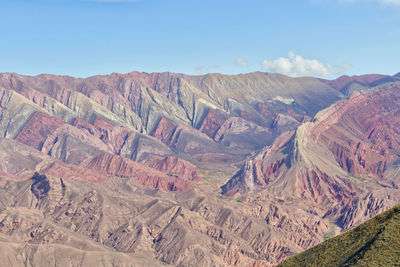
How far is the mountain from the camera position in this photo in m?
62.0

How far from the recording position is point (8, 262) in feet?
526

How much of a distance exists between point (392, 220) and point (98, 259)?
108503mm

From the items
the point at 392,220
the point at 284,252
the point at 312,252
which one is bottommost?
the point at 284,252

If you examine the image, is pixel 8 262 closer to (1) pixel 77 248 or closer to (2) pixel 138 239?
(1) pixel 77 248

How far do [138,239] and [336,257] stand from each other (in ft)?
430

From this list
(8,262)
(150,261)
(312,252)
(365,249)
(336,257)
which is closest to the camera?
(365,249)

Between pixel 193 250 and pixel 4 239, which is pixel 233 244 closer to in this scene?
pixel 193 250

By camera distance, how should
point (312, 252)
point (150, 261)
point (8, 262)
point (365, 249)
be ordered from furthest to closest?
point (150, 261) → point (8, 262) → point (312, 252) → point (365, 249)

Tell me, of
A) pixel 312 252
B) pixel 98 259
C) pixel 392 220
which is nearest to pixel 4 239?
pixel 98 259

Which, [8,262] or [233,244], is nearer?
[8,262]

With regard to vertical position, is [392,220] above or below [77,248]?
above

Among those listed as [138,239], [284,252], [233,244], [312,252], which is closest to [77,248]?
[138,239]

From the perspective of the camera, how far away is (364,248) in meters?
65.9

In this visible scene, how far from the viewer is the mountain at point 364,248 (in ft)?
204
